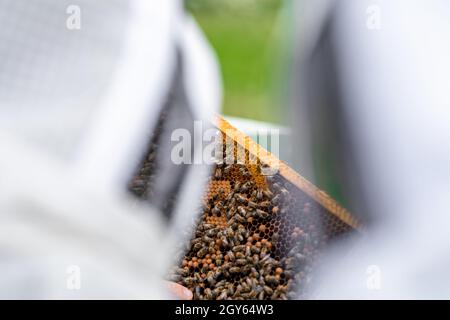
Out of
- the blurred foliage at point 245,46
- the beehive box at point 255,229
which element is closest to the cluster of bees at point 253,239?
the beehive box at point 255,229

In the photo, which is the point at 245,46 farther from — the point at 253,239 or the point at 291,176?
the point at 253,239

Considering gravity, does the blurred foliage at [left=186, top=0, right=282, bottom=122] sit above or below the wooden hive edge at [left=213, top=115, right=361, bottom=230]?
above

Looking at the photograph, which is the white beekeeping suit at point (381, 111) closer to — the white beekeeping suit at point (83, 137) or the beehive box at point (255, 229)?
the beehive box at point (255, 229)

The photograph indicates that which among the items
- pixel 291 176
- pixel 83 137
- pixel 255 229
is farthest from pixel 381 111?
pixel 83 137

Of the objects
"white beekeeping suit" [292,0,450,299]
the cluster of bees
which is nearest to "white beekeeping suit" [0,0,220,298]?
the cluster of bees

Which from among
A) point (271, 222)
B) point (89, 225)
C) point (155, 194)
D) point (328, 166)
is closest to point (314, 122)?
point (328, 166)

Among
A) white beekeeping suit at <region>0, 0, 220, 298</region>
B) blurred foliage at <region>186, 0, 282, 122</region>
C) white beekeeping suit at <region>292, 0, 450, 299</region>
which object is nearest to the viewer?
white beekeeping suit at <region>0, 0, 220, 298</region>

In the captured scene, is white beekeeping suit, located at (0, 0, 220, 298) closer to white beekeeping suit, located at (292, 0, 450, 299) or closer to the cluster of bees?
the cluster of bees
